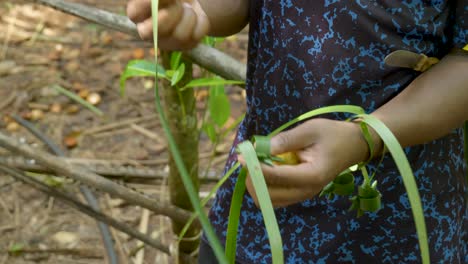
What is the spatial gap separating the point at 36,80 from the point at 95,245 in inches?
30.2

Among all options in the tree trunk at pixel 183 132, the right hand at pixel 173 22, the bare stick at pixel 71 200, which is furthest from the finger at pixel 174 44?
the bare stick at pixel 71 200

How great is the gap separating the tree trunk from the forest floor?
0.22 m

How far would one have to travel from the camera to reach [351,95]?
2.86ft

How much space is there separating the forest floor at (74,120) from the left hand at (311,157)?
1.05 meters

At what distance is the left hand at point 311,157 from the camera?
63 cm

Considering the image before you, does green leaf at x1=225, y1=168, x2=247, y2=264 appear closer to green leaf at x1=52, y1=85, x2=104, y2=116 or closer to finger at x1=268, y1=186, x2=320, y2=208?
finger at x1=268, y1=186, x2=320, y2=208

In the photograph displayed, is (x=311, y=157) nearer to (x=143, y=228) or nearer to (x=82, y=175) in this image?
(x=82, y=175)

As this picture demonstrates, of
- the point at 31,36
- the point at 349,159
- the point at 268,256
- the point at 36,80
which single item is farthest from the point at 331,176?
the point at 31,36

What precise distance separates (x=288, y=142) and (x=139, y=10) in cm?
21

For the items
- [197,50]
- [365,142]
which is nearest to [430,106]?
[365,142]

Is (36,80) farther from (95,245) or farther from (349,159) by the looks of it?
(349,159)

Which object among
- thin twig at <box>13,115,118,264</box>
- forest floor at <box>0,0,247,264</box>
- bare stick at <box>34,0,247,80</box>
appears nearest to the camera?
bare stick at <box>34,0,247,80</box>

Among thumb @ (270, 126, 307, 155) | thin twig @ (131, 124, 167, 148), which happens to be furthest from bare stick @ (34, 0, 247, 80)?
thin twig @ (131, 124, 167, 148)

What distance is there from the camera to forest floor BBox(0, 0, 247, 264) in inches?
70.8
